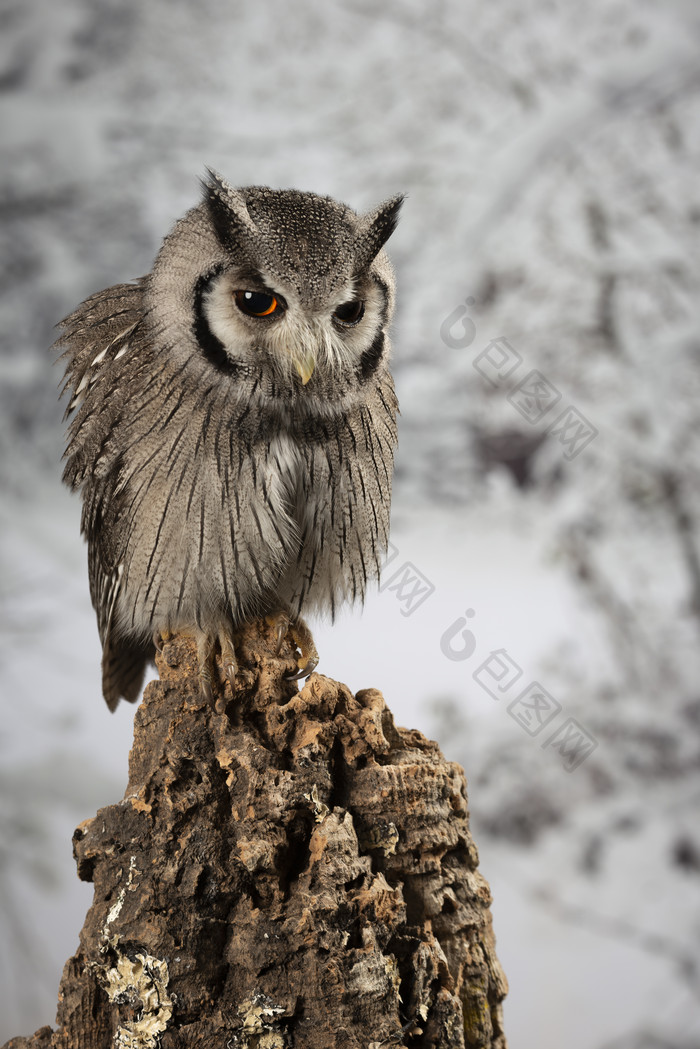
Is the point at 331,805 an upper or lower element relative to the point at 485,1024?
upper

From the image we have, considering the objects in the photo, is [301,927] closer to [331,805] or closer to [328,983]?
[328,983]

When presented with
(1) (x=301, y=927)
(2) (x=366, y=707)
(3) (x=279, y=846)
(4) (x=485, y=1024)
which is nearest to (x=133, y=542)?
(2) (x=366, y=707)

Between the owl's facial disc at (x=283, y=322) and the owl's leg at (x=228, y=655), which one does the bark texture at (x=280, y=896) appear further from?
the owl's facial disc at (x=283, y=322)

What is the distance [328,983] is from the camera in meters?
1.27

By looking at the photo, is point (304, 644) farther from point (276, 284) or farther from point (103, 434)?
point (276, 284)

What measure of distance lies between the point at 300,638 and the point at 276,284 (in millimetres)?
771

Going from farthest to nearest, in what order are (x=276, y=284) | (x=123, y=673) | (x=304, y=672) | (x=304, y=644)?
(x=123, y=673), (x=304, y=644), (x=304, y=672), (x=276, y=284)

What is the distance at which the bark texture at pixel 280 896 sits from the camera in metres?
1.29

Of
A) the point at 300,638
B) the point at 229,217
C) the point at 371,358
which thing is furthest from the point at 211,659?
the point at 229,217

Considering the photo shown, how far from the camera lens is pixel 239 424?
164 cm

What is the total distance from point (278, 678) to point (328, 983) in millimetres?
513

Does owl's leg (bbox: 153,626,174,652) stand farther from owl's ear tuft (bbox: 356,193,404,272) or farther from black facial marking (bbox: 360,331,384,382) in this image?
owl's ear tuft (bbox: 356,193,404,272)

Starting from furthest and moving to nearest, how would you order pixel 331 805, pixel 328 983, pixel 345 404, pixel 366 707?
pixel 345 404, pixel 366 707, pixel 331 805, pixel 328 983

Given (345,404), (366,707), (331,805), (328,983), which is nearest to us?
(328,983)
